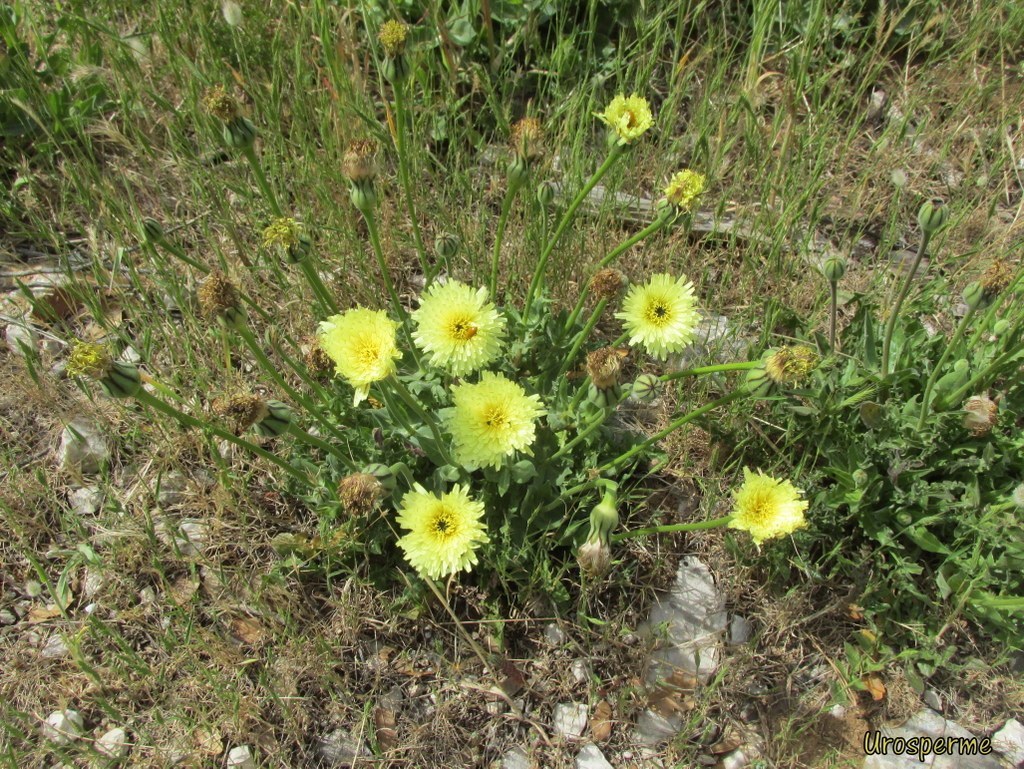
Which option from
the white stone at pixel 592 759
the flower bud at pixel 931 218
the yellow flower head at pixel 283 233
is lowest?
the white stone at pixel 592 759

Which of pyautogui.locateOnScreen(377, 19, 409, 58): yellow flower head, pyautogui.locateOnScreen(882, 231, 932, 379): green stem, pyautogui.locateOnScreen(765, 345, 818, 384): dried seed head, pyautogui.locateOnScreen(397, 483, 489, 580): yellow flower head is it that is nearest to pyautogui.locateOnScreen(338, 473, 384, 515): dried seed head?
pyautogui.locateOnScreen(397, 483, 489, 580): yellow flower head

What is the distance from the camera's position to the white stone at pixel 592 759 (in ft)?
7.06

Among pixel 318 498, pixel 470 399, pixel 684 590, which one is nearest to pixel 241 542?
pixel 318 498

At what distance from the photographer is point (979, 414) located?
2.11m

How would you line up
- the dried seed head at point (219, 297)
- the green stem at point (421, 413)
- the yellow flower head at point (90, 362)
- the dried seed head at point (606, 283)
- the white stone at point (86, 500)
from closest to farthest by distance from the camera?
the yellow flower head at point (90, 362) < the dried seed head at point (219, 297) < the green stem at point (421, 413) < the dried seed head at point (606, 283) < the white stone at point (86, 500)

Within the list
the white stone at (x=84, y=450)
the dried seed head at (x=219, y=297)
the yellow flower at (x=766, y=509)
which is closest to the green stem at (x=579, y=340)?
A: the yellow flower at (x=766, y=509)

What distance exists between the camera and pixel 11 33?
2957mm

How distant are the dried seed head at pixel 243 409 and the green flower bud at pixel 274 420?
0.07 ft

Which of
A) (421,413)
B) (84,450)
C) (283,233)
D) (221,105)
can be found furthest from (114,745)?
(221,105)

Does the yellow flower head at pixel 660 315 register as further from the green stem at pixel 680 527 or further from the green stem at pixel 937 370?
the green stem at pixel 937 370

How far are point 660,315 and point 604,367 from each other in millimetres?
356

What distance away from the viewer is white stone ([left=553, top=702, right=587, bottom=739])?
2197 mm

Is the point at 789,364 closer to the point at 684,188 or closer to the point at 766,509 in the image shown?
the point at 766,509

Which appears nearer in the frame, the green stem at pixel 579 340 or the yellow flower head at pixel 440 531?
the yellow flower head at pixel 440 531
